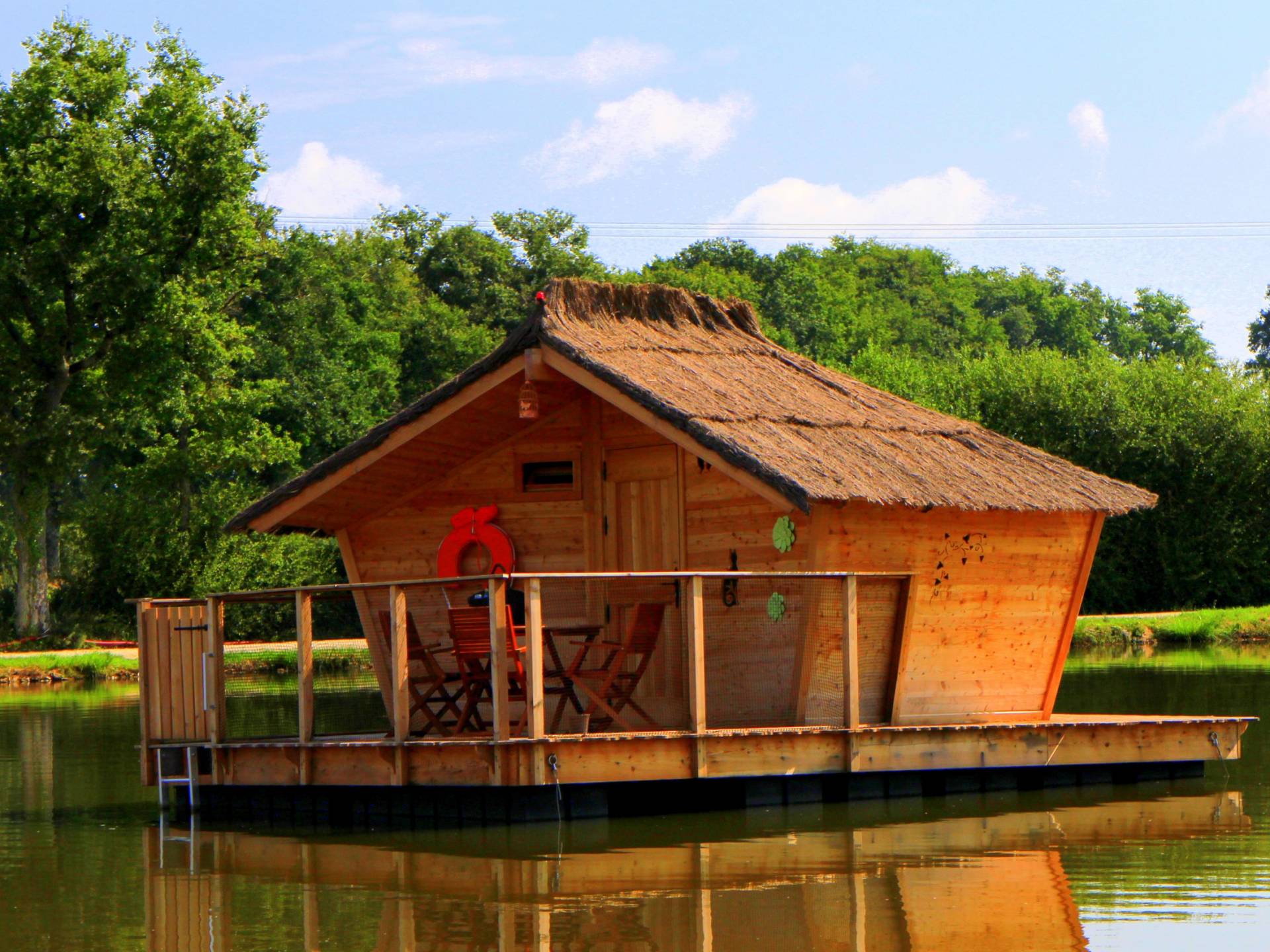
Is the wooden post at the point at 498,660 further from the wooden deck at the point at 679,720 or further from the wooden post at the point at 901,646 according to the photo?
the wooden post at the point at 901,646

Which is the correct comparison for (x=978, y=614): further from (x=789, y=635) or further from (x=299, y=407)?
(x=299, y=407)

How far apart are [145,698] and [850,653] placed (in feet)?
19.2

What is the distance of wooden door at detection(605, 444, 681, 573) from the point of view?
15.1m

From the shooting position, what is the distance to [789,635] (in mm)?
13781

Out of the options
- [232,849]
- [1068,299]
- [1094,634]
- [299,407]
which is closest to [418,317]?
[299,407]

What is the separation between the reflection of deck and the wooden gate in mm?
547

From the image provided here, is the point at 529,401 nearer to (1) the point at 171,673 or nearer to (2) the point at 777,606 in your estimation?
(2) the point at 777,606

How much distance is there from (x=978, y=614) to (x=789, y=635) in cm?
204

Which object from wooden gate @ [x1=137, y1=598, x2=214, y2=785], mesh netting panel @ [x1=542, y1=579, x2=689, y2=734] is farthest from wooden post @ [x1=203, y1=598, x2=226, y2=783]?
mesh netting panel @ [x1=542, y1=579, x2=689, y2=734]

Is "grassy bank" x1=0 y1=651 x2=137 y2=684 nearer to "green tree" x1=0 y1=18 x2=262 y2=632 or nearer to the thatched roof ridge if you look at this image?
"green tree" x1=0 y1=18 x2=262 y2=632

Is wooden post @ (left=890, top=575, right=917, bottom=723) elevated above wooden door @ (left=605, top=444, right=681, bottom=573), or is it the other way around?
wooden door @ (left=605, top=444, right=681, bottom=573)

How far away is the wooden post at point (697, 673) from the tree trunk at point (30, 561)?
2980 cm

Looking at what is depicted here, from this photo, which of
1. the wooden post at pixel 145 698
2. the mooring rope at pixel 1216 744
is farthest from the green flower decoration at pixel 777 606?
the wooden post at pixel 145 698

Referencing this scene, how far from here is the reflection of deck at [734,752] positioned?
12.2 m
